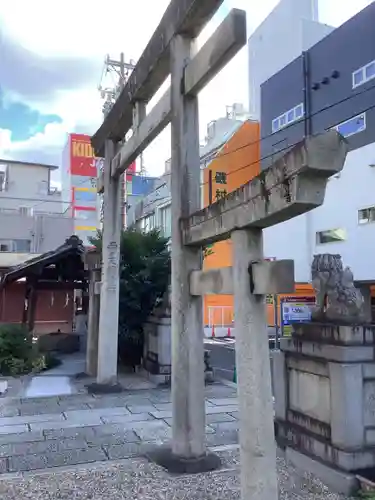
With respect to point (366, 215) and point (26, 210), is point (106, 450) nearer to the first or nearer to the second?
point (366, 215)

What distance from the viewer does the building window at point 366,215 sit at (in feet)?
54.4

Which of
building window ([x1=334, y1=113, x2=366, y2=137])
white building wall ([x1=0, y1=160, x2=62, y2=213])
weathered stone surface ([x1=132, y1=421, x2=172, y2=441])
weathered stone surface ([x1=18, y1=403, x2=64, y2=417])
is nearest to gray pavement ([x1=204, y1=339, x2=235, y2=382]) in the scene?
weathered stone surface ([x1=132, y1=421, x2=172, y2=441])

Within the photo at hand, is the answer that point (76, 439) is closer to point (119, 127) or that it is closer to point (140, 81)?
point (140, 81)

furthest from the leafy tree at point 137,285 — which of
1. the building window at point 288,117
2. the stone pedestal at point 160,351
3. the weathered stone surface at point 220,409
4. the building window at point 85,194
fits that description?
the building window at point 85,194

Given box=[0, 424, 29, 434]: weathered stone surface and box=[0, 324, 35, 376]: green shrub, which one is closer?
box=[0, 424, 29, 434]: weathered stone surface

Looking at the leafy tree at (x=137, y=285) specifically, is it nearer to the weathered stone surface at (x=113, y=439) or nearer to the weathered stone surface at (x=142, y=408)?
the weathered stone surface at (x=142, y=408)

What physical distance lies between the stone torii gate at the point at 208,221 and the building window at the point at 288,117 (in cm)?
1301

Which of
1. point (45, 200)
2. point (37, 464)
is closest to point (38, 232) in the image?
point (45, 200)

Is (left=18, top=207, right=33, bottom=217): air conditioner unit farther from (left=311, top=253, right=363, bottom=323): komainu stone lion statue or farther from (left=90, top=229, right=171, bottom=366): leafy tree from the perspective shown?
(left=311, top=253, right=363, bottom=323): komainu stone lion statue

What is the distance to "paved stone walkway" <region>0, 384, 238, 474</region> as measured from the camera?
526 cm

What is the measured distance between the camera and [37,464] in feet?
16.3

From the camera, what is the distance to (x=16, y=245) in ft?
81.0

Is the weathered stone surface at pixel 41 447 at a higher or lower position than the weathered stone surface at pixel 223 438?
higher

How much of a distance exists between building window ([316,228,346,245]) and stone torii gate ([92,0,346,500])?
12.1 m
